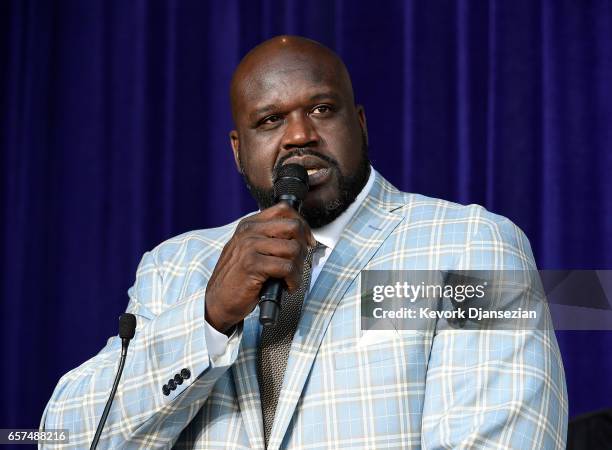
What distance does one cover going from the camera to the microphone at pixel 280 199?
137cm

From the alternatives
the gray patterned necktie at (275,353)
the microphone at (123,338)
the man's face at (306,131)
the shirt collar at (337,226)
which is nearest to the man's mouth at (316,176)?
the man's face at (306,131)

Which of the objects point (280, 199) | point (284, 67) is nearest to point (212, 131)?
point (284, 67)

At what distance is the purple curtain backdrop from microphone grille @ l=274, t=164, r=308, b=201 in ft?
3.60

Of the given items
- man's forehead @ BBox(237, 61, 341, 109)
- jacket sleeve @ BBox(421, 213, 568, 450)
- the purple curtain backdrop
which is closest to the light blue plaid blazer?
jacket sleeve @ BBox(421, 213, 568, 450)

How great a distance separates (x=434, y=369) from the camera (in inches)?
61.0

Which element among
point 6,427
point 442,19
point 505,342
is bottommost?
point 6,427

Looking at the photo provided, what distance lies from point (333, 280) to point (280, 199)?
9.1 inches

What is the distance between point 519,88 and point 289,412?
141 cm

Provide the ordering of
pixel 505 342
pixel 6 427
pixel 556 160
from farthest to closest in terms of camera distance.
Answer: pixel 6 427 → pixel 556 160 → pixel 505 342

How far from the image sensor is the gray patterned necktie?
1607 mm

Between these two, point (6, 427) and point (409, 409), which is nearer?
point (409, 409)

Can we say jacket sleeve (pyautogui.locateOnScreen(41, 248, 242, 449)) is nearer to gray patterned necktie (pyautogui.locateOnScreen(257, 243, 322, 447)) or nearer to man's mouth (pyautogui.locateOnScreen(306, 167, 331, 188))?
gray patterned necktie (pyautogui.locateOnScreen(257, 243, 322, 447))

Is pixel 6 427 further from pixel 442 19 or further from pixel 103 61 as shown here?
pixel 442 19

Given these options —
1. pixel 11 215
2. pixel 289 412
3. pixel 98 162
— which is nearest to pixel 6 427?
pixel 11 215
